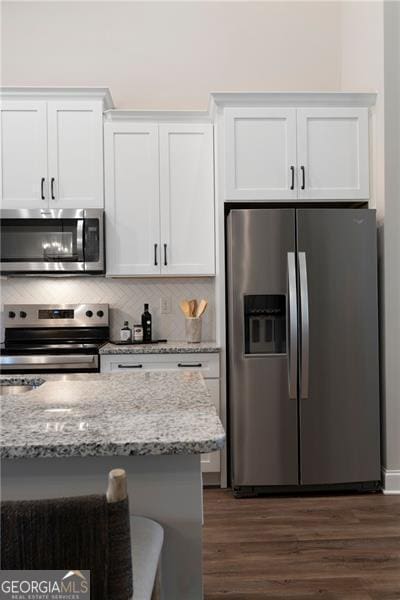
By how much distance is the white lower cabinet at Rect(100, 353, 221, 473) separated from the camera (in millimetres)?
3057

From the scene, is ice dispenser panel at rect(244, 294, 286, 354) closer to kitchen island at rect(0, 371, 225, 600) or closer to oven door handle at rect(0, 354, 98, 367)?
oven door handle at rect(0, 354, 98, 367)

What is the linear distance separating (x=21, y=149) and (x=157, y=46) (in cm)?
144

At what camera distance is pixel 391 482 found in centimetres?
294

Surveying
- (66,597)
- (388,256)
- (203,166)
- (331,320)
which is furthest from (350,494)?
(66,597)

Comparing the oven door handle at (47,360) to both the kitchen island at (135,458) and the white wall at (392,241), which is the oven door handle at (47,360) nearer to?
the kitchen island at (135,458)

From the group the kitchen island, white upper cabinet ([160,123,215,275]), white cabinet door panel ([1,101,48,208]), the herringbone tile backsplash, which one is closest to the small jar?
the herringbone tile backsplash

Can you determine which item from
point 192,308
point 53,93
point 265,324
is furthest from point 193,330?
point 53,93

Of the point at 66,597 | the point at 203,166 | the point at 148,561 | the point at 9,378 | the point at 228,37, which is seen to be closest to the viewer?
the point at 66,597

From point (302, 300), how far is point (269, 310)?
9.6 inches

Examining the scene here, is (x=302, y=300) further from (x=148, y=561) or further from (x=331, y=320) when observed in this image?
(x=148, y=561)

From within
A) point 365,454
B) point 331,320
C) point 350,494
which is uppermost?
point 331,320

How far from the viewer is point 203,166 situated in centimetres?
336

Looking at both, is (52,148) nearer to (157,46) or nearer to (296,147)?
(157,46)

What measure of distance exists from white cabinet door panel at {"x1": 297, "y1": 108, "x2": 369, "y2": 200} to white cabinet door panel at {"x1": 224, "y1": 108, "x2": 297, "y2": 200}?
0.41 feet
